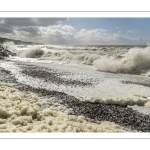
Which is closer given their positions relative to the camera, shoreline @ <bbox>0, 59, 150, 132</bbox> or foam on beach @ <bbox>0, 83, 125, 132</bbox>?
foam on beach @ <bbox>0, 83, 125, 132</bbox>

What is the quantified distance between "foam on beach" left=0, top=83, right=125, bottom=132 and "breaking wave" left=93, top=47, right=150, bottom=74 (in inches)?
338

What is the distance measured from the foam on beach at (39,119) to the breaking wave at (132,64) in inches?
338

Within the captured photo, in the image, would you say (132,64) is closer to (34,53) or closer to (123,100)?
(123,100)

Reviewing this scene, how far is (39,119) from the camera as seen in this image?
238 inches

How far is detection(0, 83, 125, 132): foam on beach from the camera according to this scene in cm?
535

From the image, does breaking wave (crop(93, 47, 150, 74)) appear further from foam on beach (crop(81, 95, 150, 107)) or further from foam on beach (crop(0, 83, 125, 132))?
foam on beach (crop(0, 83, 125, 132))

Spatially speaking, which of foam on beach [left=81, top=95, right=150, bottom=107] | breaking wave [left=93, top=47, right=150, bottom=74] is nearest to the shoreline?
foam on beach [left=81, top=95, right=150, bottom=107]

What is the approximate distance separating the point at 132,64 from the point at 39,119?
1089 centimetres

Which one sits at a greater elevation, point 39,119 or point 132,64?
point 132,64

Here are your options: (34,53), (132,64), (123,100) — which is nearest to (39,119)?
A: (123,100)

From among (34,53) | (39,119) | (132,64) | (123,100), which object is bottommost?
(39,119)

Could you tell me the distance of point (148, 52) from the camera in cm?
1625
